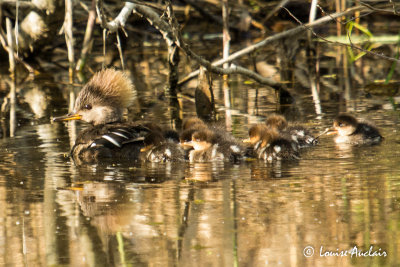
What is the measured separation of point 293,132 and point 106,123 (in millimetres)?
1687

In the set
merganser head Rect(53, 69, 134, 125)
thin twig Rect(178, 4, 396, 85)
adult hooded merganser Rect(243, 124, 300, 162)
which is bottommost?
adult hooded merganser Rect(243, 124, 300, 162)

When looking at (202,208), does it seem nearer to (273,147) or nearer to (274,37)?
(273,147)

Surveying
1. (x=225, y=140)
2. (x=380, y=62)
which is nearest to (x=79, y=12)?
(x=380, y=62)

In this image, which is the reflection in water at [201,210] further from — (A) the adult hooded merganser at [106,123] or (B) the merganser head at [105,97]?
(B) the merganser head at [105,97]

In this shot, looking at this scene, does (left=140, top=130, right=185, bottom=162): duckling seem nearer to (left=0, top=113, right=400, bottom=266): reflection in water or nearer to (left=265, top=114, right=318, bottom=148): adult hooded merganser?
(left=0, top=113, right=400, bottom=266): reflection in water

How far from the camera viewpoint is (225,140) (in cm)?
629

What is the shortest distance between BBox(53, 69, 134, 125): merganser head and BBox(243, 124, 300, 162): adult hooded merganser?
1.31 metres

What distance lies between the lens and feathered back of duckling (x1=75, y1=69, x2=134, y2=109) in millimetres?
6871

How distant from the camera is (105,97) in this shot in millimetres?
6910

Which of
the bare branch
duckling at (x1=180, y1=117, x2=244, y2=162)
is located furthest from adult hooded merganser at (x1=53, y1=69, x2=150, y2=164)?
the bare branch

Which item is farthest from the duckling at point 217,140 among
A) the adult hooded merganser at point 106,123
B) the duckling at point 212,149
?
the adult hooded merganser at point 106,123

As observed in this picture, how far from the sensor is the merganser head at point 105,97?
22.6ft

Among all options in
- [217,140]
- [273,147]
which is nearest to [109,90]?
[217,140]

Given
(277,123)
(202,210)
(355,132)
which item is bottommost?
(202,210)
